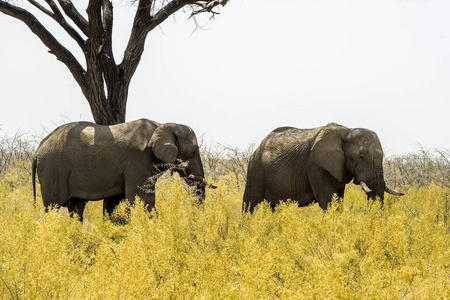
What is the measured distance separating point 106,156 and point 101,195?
2.21 ft

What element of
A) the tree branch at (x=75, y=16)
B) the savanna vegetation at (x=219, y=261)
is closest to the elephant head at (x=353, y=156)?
the savanna vegetation at (x=219, y=261)

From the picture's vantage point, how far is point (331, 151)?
8398 millimetres

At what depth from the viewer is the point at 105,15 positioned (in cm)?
1255

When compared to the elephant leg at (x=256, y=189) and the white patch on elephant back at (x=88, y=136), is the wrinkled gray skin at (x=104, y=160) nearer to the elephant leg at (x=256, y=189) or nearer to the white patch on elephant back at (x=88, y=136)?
the white patch on elephant back at (x=88, y=136)

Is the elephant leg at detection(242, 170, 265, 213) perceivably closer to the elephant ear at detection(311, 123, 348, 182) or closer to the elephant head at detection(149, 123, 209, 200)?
the elephant head at detection(149, 123, 209, 200)

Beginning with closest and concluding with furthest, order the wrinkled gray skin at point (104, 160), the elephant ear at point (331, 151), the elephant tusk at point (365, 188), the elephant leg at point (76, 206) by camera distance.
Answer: the elephant tusk at point (365, 188)
the elephant ear at point (331, 151)
the wrinkled gray skin at point (104, 160)
the elephant leg at point (76, 206)

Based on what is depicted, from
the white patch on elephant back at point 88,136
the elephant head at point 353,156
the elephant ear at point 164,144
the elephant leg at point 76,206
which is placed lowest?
the elephant leg at point 76,206

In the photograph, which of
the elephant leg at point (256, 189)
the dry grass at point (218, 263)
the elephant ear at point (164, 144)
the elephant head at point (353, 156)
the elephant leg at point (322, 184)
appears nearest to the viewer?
the dry grass at point (218, 263)

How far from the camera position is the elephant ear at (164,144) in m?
8.85

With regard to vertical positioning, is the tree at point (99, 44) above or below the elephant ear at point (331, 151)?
above

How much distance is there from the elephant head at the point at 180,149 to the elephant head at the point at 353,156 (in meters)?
1.98

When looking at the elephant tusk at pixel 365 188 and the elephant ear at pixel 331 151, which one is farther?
the elephant ear at pixel 331 151

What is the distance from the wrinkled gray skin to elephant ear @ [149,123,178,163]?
0.08 feet

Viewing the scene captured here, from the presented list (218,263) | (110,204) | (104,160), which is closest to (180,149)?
(104,160)
